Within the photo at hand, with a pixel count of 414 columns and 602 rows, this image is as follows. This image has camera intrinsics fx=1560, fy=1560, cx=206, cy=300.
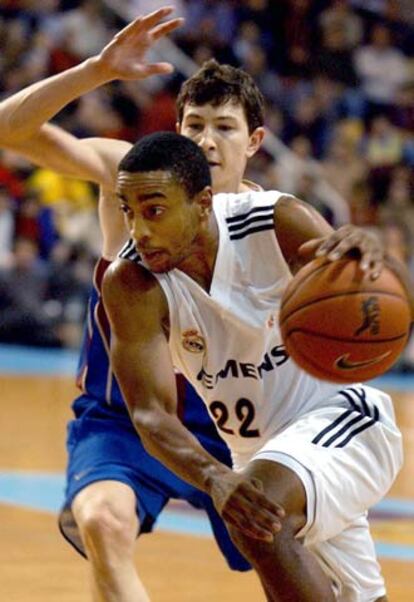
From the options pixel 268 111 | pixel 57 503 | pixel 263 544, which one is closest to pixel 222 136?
pixel 263 544

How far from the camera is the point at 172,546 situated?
710 centimetres

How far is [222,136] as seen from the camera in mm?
5355

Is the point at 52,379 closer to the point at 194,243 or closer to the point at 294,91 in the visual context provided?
the point at 294,91

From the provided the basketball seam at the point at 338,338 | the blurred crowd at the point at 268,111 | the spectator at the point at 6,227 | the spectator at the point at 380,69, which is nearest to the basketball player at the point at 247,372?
the basketball seam at the point at 338,338

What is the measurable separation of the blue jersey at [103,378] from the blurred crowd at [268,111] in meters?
8.36

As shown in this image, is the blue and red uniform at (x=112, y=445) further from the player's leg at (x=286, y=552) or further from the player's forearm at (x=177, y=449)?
the player's leg at (x=286, y=552)

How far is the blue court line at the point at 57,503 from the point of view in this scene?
7.58 m

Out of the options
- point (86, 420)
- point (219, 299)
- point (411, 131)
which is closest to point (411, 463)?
point (86, 420)

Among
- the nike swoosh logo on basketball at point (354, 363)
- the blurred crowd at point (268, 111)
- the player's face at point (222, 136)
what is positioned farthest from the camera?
the blurred crowd at point (268, 111)

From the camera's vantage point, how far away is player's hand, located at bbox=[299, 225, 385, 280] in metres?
4.16

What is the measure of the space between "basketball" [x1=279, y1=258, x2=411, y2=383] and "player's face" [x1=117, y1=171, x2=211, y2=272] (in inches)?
15.5

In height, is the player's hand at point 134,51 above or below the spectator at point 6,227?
above

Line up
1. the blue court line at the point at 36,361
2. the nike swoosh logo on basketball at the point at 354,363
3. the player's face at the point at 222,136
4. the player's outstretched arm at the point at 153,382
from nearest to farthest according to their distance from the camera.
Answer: the player's outstretched arm at the point at 153,382, the nike swoosh logo on basketball at the point at 354,363, the player's face at the point at 222,136, the blue court line at the point at 36,361

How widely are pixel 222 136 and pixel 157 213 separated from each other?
103cm
